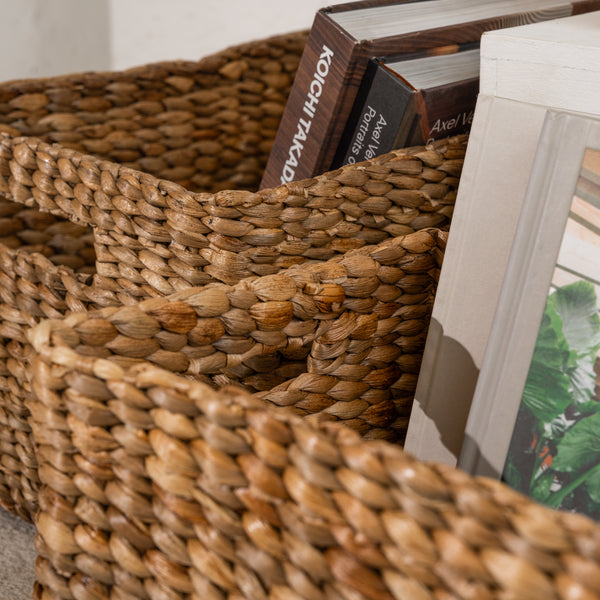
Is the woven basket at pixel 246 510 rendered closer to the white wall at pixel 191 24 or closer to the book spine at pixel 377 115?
the book spine at pixel 377 115

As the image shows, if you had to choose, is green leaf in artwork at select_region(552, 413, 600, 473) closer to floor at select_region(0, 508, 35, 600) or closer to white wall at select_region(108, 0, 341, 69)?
floor at select_region(0, 508, 35, 600)

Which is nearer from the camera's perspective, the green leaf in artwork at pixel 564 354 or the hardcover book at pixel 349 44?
the green leaf in artwork at pixel 564 354

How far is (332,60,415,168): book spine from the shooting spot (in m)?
0.48

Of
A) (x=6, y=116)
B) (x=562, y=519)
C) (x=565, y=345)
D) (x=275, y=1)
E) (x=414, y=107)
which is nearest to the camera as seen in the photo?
(x=562, y=519)

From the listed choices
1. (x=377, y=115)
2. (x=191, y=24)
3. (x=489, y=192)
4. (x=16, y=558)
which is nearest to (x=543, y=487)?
(x=489, y=192)

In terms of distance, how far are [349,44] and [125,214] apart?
200 mm

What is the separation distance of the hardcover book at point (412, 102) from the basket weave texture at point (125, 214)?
0.8 inches

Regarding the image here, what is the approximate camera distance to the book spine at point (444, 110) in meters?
0.48

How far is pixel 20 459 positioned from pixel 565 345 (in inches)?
16.5

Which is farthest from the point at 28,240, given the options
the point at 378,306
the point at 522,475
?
the point at 522,475

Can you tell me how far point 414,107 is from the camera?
0.48 m

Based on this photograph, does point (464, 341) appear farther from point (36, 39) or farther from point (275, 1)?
point (36, 39)

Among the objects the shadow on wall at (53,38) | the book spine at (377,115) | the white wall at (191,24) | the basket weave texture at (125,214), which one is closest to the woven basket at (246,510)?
the basket weave texture at (125,214)

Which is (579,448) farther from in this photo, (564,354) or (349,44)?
(349,44)
